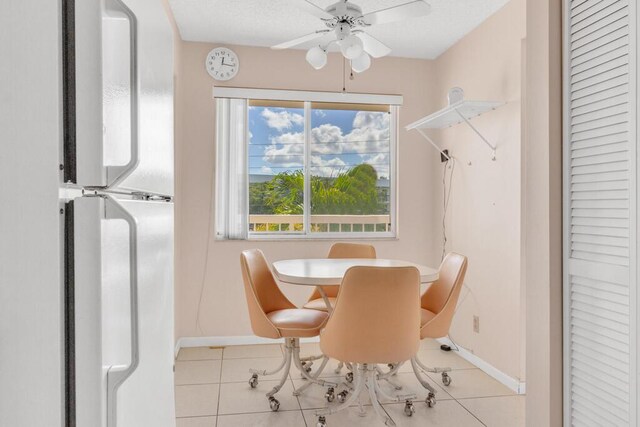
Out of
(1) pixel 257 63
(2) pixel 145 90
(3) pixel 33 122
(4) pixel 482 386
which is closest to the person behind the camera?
(3) pixel 33 122

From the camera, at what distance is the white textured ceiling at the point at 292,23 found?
10.6ft

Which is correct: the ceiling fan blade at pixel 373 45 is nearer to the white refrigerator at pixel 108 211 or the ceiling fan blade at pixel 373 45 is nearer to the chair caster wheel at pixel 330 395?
the white refrigerator at pixel 108 211

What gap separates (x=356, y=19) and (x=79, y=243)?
6.95ft

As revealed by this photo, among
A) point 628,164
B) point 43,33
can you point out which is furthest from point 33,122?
point 628,164

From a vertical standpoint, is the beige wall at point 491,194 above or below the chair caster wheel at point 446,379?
above

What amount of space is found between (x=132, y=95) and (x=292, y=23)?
2877 millimetres

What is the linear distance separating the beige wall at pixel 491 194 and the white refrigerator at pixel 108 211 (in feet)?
8.58

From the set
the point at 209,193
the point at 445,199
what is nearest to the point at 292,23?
the point at 209,193

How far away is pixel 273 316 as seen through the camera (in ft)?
9.39

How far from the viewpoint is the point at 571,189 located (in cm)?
179

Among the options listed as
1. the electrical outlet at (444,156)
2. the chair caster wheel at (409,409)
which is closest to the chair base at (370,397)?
the chair caster wheel at (409,409)

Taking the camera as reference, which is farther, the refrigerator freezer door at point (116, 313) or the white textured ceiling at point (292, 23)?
the white textured ceiling at point (292, 23)

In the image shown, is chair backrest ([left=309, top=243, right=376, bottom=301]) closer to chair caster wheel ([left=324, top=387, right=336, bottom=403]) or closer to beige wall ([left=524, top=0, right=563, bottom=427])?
chair caster wheel ([left=324, top=387, right=336, bottom=403])

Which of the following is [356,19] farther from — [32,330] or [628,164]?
[32,330]
